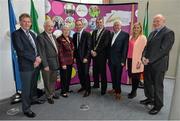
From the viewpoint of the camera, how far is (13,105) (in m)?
3.53

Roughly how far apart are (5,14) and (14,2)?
283 millimetres

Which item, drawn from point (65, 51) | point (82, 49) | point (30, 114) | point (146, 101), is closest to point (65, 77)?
point (65, 51)

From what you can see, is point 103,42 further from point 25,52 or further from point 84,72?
point 25,52

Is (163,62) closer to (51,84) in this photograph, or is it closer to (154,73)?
(154,73)

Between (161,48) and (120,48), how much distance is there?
32.8 inches

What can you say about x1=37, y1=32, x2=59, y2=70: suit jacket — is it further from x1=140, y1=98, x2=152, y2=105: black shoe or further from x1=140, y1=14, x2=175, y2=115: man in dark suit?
x1=140, y1=98, x2=152, y2=105: black shoe

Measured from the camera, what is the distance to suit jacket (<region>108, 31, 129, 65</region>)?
3.62m

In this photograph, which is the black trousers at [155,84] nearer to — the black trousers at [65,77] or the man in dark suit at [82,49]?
the man in dark suit at [82,49]

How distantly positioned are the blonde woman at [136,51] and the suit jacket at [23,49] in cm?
173

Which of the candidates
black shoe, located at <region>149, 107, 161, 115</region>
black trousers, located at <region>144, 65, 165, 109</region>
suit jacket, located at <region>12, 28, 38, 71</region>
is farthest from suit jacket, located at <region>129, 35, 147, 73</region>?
suit jacket, located at <region>12, 28, 38, 71</region>

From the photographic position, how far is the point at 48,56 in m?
3.42

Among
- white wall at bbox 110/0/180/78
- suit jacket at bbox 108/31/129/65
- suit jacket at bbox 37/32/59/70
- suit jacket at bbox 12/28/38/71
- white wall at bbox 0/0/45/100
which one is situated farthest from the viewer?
white wall at bbox 110/0/180/78

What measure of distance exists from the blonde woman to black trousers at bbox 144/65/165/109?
17.6 inches

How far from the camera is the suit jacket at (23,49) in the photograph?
2.83 metres
